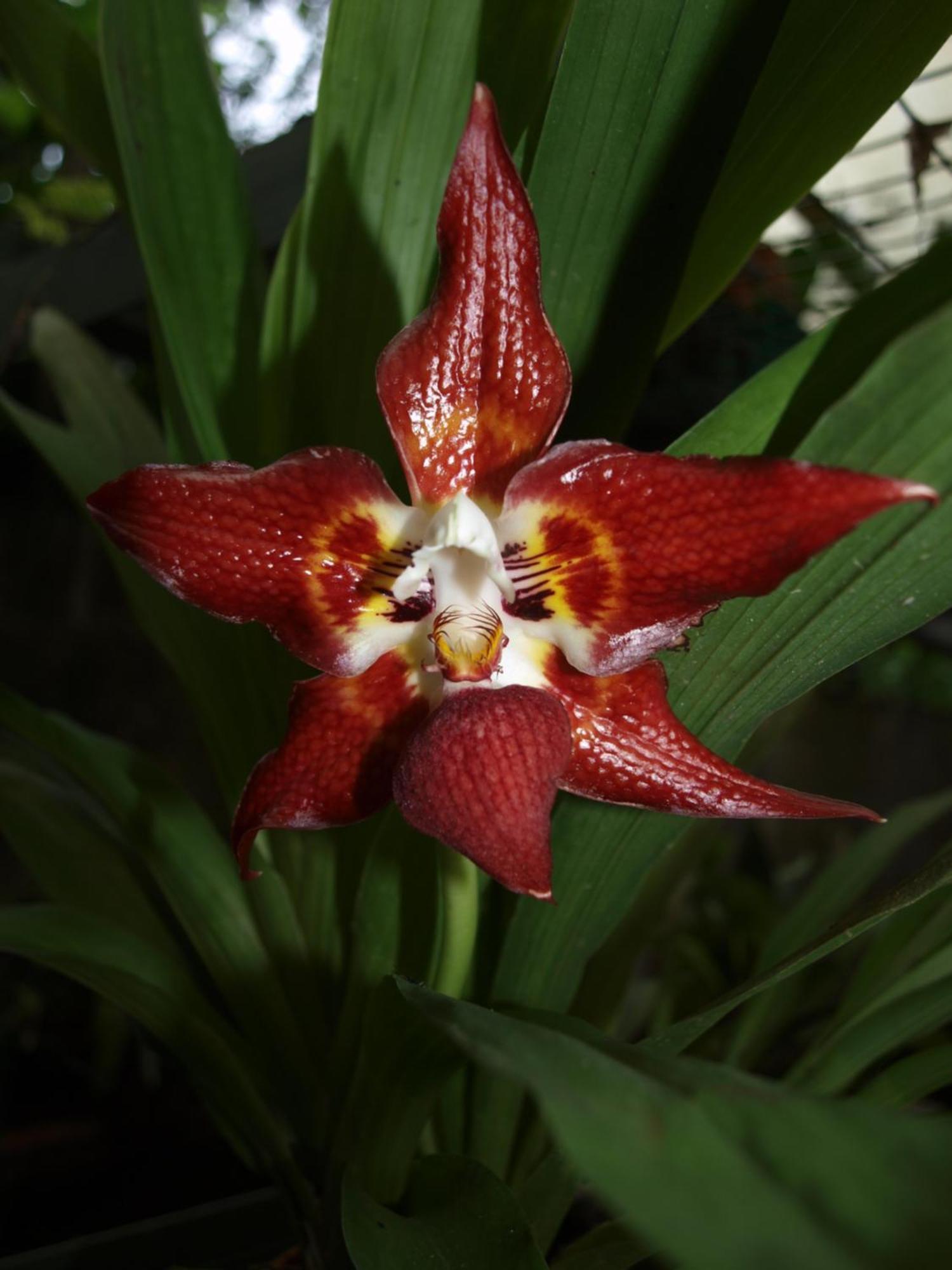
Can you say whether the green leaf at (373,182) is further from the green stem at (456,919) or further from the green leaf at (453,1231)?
the green leaf at (453,1231)

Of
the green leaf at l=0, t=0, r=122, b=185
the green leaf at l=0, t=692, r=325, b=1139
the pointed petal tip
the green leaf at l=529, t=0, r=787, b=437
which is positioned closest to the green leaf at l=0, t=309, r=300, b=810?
the green leaf at l=0, t=692, r=325, b=1139

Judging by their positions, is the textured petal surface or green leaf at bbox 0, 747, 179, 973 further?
green leaf at bbox 0, 747, 179, 973

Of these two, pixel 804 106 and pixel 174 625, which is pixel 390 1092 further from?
pixel 804 106

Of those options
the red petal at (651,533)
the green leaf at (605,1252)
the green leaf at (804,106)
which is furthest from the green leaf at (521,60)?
the green leaf at (605,1252)

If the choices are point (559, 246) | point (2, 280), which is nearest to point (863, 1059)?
point (559, 246)

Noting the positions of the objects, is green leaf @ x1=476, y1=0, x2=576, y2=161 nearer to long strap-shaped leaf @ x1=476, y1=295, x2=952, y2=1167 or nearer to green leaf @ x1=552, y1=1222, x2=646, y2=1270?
long strap-shaped leaf @ x1=476, y1=295, x2=952, y2=1167

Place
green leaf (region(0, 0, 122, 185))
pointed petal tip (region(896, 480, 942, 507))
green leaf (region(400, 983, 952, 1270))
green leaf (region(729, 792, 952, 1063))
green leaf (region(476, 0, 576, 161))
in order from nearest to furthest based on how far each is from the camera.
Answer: green leaf (region(400, 983, 952, 1270)) < pointed petal tip (region(896, 480, 942, 507)) < green leaf (region(476, 0, 576, 161)) < green leaf (region(0, 0, 122, 185)) < green leaf (region(729, 792, 952, 1063))

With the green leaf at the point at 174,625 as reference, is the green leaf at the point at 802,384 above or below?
above

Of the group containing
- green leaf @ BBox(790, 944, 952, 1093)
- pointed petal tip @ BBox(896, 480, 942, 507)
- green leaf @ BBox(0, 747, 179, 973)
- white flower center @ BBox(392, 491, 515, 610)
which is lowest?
green leaf @ BBox(0, 747, 179, 973)

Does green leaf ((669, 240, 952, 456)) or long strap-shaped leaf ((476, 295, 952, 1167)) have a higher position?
green leaf ((669, 240, 952, 456))
